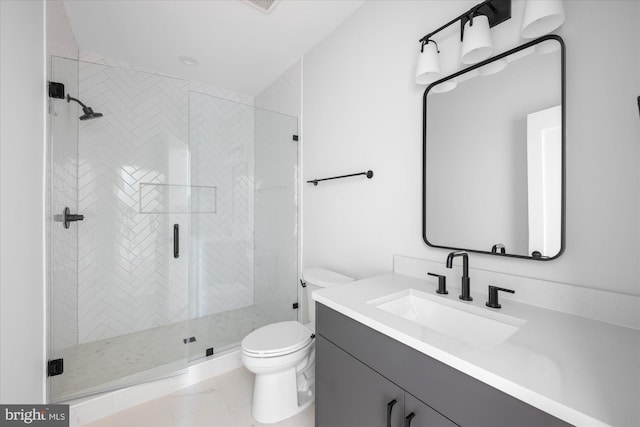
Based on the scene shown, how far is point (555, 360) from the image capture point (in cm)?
65

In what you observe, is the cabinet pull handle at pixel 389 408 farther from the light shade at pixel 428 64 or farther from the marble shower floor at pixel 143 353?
the marble shower floor at pixel 143 353

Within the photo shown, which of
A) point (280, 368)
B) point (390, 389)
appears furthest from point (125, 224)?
point (390, 389)

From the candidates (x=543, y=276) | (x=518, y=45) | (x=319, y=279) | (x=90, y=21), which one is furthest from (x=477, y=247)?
(x=90, y=21)

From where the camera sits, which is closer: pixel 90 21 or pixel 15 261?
pixel 15 261

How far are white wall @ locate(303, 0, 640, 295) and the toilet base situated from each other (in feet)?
2.51

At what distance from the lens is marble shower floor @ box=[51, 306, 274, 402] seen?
5.50 ft

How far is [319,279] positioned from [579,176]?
1344mm

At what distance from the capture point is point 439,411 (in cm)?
73

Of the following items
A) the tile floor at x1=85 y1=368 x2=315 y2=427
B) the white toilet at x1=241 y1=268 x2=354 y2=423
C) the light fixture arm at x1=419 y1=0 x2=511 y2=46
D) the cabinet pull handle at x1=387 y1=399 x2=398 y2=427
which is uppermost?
the light fixture arm at x1=419 y1=0 x2=511 y2=46

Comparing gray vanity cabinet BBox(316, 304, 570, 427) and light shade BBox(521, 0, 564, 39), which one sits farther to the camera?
light shade BBox(521, 0, 564, 39)

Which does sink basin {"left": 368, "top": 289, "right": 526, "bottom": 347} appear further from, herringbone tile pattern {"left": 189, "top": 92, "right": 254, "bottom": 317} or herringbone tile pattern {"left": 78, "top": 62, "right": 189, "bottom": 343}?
herringbone tile pattern {"left": 78, "top": 62, "right": 189, "bottom": 343}

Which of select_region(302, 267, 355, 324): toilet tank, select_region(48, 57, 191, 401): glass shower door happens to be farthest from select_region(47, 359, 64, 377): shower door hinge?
select_region(302, 267, 355, 324): toilet tank

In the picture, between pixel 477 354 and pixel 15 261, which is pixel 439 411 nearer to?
pixel 477 354

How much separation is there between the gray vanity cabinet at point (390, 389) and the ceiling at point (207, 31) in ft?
6.46
